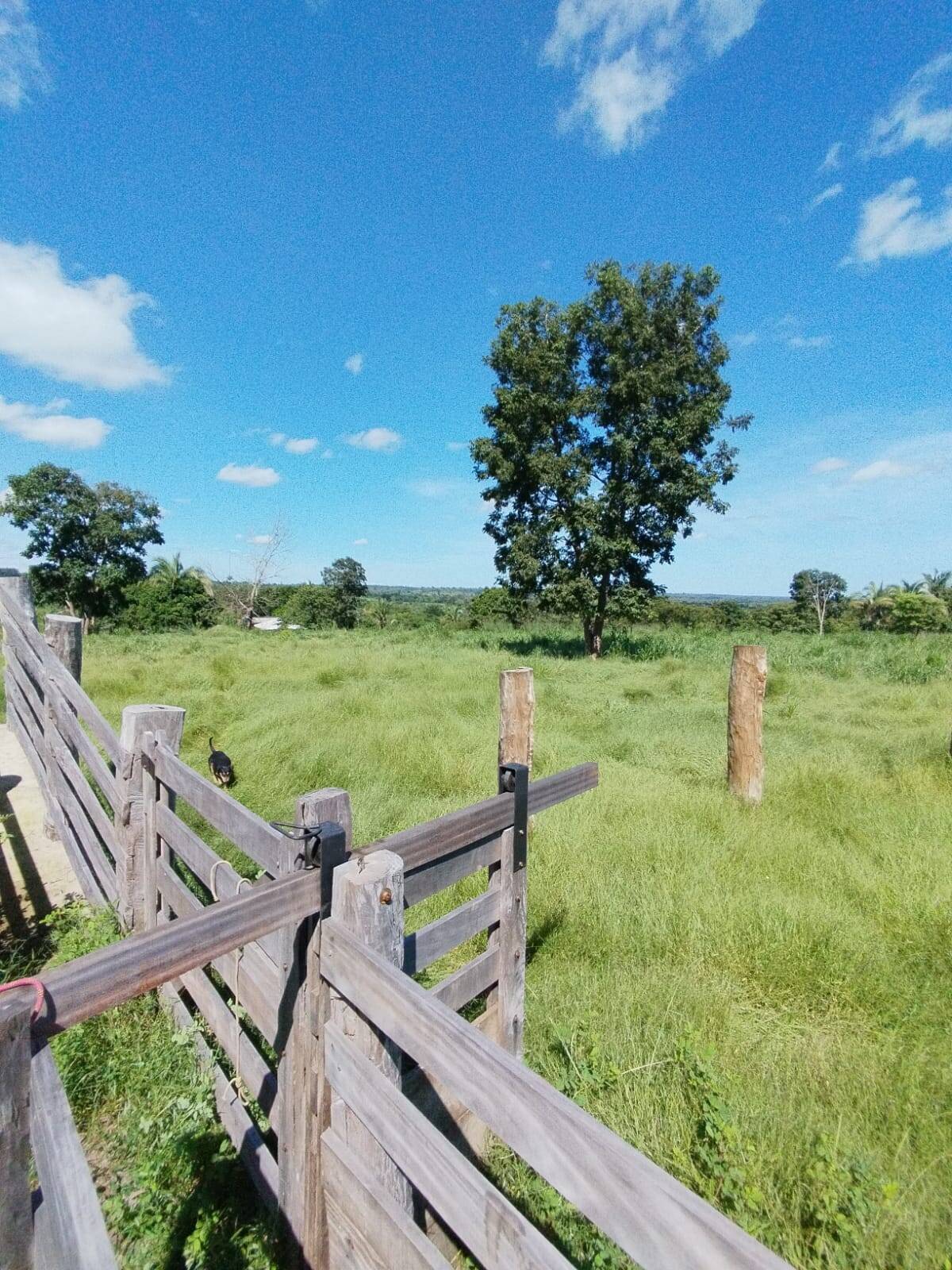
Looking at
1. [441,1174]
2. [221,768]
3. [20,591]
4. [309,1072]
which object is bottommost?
[221,768]

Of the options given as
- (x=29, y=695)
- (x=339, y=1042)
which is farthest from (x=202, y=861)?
(x=29, y=695)

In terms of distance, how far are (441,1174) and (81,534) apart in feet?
115

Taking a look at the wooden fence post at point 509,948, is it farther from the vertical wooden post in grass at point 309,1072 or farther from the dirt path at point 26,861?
the dirt path at point 26,861

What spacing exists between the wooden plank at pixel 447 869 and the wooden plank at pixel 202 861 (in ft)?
1.28

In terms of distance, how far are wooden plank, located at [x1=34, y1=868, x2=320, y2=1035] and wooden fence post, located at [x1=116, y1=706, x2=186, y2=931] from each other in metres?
1.43

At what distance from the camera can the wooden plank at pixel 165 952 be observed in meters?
0.93

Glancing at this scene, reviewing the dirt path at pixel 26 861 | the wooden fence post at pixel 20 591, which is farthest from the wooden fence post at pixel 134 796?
the wooden fence post at pixel 20 591

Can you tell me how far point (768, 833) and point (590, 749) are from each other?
2679mm

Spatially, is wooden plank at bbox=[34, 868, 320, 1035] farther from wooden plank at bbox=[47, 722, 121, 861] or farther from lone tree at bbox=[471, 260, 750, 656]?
lone tree at bbox=[471, 260, 750, 656]

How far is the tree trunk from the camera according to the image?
17047mm

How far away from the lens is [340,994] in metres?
1.36

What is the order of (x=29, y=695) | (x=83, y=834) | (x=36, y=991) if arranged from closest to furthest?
(x=36, y=991), (x=83, y=834), (x=29, y=695)

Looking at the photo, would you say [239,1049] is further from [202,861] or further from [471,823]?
[471,823]

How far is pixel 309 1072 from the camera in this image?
1.45 metres
